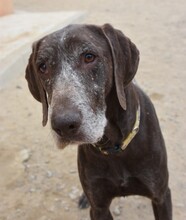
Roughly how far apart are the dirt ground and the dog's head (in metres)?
1.35

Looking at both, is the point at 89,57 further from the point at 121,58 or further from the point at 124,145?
the point at 124,145

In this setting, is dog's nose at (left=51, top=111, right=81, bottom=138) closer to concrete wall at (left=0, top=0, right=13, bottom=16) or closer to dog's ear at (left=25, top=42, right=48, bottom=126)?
dog's ear at (left=25, top=42, right=48, bottom=126)

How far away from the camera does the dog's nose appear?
2203 mm

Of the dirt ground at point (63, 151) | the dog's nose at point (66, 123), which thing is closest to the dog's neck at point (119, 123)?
the dog's nose at point (66, 123)

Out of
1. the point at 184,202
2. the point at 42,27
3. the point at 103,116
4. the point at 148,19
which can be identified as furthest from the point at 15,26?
the point at 103,116

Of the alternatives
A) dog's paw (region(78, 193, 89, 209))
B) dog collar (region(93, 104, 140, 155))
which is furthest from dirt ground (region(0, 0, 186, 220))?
dog collar (region(93, 104, 140, 155))

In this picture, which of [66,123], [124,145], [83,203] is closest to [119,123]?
[124,145]

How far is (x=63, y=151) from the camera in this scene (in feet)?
14.4

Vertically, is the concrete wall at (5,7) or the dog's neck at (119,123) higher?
the dog's neck at (119,123)

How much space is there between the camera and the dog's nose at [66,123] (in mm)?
2203

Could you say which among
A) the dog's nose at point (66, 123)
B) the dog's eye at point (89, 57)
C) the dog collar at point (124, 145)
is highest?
the dog's eye at point (89, 57)

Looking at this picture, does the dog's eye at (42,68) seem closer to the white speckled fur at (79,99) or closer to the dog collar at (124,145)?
the white speckled fur at (79,99)

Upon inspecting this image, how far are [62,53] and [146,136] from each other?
2.49 ft

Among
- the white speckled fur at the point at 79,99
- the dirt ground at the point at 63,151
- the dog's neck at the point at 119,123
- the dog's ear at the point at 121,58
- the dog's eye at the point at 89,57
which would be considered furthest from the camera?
the dirt ground at the point at 63,151
